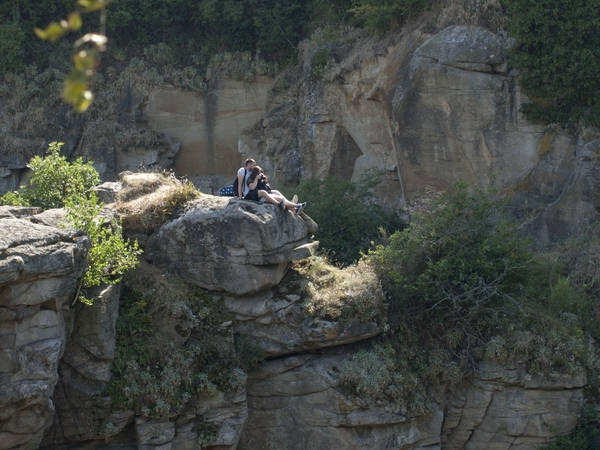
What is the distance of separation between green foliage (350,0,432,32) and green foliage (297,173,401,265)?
4755 millimetres

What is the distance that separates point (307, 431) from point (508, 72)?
9.62m

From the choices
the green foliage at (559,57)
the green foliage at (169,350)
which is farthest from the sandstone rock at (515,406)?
the green foliage at (559,57)

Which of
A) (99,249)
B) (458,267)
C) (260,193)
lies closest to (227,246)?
(260,193)

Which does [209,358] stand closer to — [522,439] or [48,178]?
[48,178]

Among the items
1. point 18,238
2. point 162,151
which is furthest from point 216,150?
point 18,238

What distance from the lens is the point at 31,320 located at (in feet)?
32.4

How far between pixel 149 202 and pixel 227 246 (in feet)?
4.80

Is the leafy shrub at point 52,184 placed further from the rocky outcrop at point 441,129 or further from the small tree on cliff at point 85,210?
the rocky outcrop at point 441,129

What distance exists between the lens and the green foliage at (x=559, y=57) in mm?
17000

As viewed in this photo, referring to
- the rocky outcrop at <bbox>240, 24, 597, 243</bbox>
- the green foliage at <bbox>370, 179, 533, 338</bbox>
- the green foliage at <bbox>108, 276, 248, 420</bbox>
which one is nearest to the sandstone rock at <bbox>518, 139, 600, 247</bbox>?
the rocky outcrop at <bbox>240, 24, 597, 243</bbox>

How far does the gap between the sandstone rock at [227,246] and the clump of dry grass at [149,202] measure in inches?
9.1

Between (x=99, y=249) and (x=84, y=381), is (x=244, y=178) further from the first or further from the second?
(x=84, y=381)

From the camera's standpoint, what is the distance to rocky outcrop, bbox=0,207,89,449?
379 inches

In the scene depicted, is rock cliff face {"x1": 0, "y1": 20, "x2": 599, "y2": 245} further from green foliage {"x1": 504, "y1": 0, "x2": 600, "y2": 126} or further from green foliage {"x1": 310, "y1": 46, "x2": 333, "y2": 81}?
green foliage {"x1": 504, "y1": 0, "x2": 600, "y2": 126}
